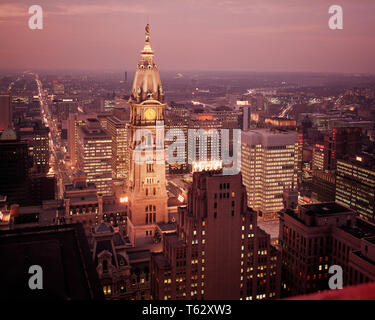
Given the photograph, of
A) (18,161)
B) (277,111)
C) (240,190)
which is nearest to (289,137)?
(240,190)

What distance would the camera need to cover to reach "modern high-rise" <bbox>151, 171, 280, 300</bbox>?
22172mm

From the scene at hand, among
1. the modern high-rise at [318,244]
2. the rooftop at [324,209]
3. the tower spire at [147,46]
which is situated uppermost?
the tower spire at [147,46]

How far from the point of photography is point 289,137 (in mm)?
45719

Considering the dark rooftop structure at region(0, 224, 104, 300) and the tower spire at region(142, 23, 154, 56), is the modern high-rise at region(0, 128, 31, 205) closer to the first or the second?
the tower spire at region(142, 23, 154, 56)

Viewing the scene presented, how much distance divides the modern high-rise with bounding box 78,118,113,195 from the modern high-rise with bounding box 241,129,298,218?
16874 millimetres

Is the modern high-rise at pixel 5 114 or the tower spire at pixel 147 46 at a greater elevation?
the tower spire at pixel 147 46

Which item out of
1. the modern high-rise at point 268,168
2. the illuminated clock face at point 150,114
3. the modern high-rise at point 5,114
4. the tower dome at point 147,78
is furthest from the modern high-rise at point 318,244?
the modern high-rise at point 5,114

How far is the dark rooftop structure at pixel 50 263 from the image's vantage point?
9.24 m

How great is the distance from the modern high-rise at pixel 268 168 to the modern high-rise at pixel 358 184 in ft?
16.8

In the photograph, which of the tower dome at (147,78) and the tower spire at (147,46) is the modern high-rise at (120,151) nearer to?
the tower dome at (147,78)
